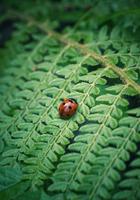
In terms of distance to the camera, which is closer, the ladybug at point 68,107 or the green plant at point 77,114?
the green plant at point 77,114

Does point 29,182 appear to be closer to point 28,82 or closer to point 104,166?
point 104,166

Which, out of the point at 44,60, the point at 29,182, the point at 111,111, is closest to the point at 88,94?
the point at 111,111

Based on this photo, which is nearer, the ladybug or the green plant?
the green plant
